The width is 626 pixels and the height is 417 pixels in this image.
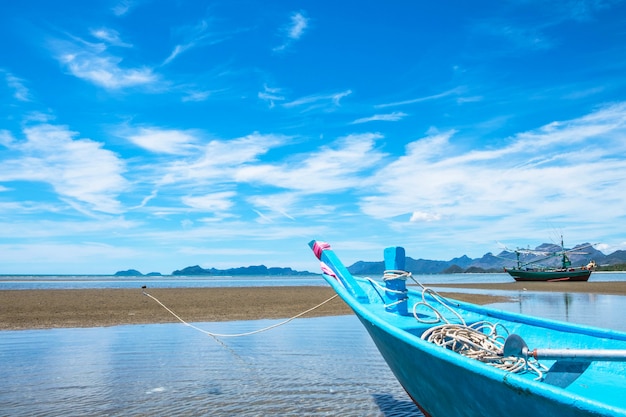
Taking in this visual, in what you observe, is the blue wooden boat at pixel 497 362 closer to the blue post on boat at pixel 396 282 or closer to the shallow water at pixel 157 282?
the blue post on boat at pixel 396 282

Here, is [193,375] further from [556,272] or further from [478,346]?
[556,272]

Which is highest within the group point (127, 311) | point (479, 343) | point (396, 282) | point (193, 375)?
point (396, 282)

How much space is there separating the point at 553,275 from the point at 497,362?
5755 centimetres

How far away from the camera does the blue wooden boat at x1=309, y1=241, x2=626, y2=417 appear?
275cm

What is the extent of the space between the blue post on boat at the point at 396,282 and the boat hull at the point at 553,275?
54.7 m

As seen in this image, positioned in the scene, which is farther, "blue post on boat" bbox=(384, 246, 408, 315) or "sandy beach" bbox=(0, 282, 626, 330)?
"sandy beach" bbox=(0, 282, 626, 330)

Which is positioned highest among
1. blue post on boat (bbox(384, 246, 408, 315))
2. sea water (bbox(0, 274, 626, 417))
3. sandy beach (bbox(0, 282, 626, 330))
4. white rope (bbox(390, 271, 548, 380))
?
blue post on boat (bbox(384, 246, 408, 315))

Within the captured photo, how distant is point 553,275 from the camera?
55.2m

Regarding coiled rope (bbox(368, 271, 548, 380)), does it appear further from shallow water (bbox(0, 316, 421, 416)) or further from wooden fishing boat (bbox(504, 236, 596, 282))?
wooden fishing boat (bbox(504, 236, 596, 282))

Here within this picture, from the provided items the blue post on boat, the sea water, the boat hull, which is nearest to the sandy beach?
the sea water

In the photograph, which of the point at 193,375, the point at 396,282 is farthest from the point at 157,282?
the point at 396,282

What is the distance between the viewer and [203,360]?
9430mm

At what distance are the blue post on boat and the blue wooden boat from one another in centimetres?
1

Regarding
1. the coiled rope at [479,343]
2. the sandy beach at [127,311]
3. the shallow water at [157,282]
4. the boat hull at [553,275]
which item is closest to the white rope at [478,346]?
the coiled rope at [479,343]
